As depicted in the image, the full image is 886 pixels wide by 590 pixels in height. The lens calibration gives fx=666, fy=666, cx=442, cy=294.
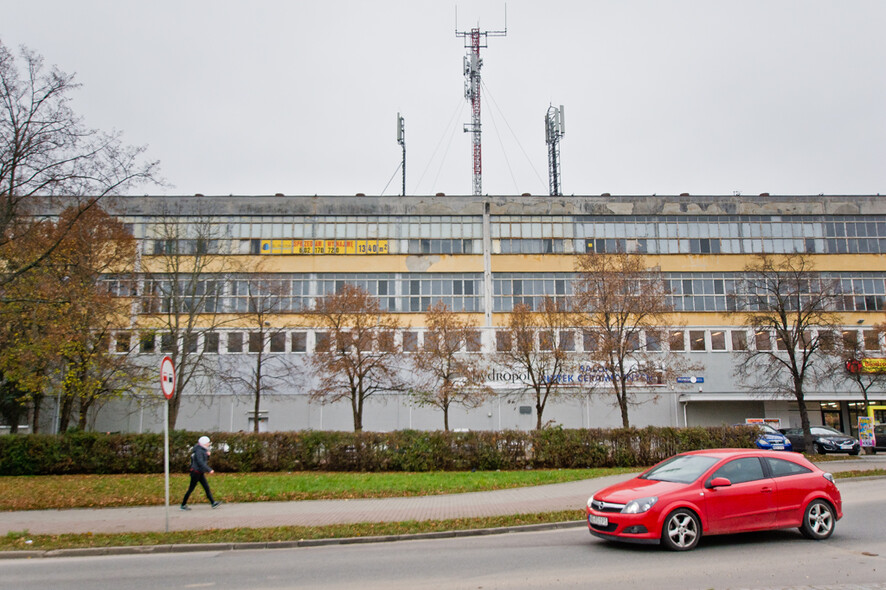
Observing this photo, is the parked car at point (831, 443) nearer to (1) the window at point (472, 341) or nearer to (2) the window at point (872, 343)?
(2) the window at point (872, 343)

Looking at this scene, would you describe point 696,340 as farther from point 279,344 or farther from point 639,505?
point 639,505

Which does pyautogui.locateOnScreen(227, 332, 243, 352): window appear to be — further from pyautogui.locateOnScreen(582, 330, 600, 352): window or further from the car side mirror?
the car side mirror

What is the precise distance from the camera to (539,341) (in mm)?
34094

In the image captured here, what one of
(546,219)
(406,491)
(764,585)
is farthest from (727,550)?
(546,219)

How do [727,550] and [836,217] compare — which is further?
[836,217]

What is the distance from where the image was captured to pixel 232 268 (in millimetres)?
37969

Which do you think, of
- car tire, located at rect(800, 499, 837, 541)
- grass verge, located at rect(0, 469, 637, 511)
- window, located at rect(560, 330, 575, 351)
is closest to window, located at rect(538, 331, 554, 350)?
window, located at rect(560, 330, 575, 351)

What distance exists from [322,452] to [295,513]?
8556 mm

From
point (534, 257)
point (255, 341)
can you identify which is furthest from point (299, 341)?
point (534, 257)

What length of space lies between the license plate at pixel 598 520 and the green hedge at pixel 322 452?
12.5m

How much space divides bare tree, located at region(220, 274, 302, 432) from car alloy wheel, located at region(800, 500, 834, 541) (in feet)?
96.1

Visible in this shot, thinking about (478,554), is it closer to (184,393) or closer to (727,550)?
(727,550)

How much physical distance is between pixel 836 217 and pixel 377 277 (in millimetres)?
34826

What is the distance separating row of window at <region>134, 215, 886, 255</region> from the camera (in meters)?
48.9
